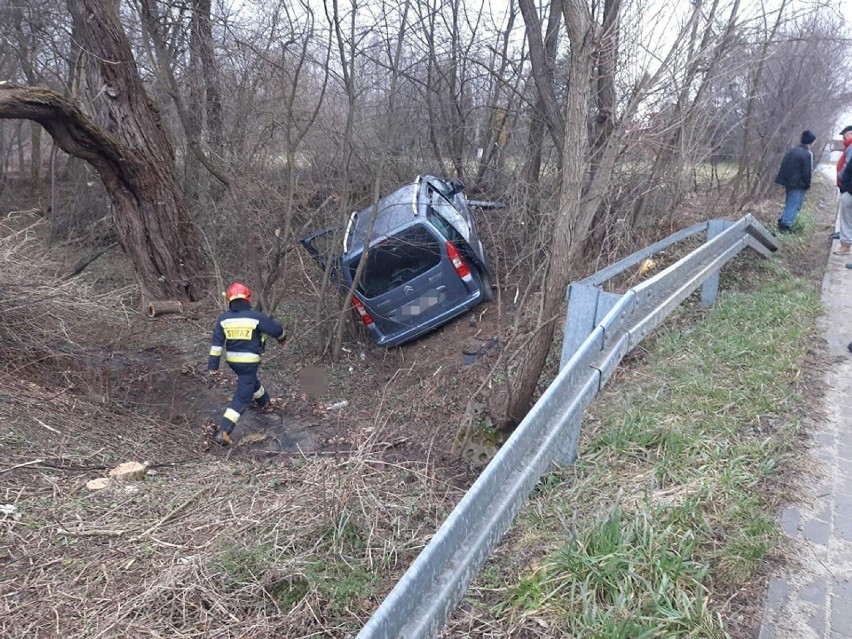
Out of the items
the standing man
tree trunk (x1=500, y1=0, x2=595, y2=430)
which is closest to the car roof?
tree trunk (x1=500, y1=0, x2=595, y2=430)

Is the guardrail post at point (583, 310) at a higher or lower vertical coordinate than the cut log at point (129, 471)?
higher

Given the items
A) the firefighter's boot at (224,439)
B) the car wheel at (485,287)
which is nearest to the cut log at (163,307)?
the firefighter's boot at (224,439)

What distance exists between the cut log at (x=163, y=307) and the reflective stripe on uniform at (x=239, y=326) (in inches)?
156

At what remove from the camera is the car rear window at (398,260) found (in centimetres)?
819

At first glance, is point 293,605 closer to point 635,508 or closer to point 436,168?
point 635,508

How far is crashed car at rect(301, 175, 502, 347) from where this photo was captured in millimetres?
8227

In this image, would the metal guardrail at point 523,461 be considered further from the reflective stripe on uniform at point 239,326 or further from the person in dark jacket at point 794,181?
the person in dark jacket at point 794,181

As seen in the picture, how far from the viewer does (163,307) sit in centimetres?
1021

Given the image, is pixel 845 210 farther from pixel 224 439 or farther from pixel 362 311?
pixel 224 439

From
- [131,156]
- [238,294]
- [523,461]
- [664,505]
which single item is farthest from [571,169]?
[131,156]

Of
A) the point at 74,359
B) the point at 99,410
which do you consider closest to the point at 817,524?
the point at 99,410

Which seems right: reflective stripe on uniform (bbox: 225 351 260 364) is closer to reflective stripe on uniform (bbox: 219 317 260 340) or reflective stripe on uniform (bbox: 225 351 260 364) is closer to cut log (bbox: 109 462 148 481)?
reflective stripe on uniform (bbox: 219 317 260 340)

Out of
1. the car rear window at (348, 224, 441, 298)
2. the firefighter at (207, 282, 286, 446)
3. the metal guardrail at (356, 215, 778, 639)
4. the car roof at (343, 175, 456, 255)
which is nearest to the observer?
the metal guardrail at (356, 215, 778, 639)

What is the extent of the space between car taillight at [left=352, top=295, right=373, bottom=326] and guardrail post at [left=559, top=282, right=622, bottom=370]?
542 centimetres
